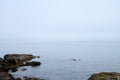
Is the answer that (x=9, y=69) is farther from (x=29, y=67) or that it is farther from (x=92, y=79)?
(x=92, y=79)

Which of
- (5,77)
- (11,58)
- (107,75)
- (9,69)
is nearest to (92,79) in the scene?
Answer: (107,75)

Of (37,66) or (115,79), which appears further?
(37,66)

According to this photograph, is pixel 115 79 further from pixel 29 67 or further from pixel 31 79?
pixel 29 67

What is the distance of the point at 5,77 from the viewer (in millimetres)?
55406

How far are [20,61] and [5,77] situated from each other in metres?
40.7

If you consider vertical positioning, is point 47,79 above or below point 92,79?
below

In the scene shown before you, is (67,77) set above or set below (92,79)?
below

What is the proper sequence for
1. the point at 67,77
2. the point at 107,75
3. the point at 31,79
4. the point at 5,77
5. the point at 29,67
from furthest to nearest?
the point at 29,67 → the point at 67,77 → the point at 31,79 → the point at 5,77 → the point at 107,75

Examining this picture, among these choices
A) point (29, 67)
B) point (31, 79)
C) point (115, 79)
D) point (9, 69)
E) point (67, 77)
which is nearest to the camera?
point (115, 79)

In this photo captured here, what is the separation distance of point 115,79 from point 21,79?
31210 mm

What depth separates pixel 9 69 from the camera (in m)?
82.0

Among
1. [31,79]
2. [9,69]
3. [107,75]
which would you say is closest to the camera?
[107,75]

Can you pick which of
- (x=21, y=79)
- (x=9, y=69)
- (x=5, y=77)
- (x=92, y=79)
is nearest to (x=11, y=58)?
(x=9, y=69)

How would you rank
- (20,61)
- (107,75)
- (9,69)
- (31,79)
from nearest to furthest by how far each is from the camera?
(107,75) < (31,79) < (9,69) < (20,61)
